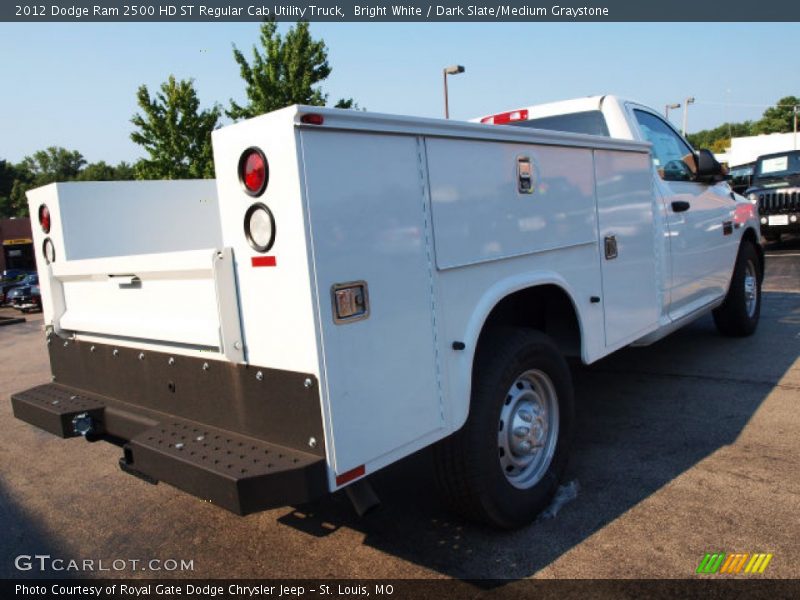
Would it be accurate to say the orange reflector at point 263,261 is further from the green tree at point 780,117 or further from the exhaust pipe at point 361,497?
the green tree at point 780,117

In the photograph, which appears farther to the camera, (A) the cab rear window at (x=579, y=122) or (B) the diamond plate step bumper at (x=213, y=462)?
(A) the cab rear window at (x=579, y=122)

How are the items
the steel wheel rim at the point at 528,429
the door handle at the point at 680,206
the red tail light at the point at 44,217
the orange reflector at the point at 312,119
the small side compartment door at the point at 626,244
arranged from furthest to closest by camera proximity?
the door handle at the point at 680,206
the small side compartment door at the point at 626,244
the red tail light at the point at 44,217
the steel wheel rim at the point at 528,429
the orange reflector at the point at 312,119

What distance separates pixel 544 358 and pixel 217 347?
Result: 5.01ft

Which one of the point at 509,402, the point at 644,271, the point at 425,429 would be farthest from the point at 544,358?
the point at 644,271

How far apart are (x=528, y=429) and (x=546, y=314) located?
2.48ft

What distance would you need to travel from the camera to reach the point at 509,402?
2.95 metres

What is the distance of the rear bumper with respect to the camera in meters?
2.07

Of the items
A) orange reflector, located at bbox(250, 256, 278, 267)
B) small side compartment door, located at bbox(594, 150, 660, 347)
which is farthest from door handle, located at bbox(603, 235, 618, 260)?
orange reflector, located at bbox(250, 256, 278, 267)

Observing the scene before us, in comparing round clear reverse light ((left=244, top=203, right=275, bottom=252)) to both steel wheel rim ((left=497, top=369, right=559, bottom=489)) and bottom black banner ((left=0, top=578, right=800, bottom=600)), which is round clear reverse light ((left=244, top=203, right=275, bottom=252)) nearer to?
A: steel wheel rim ((left=497, top=369, right=559, bottom=489))

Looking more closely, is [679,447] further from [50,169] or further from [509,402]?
[50,169]

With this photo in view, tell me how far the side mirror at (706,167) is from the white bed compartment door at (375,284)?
3373 mm

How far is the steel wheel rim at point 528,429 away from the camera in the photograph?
9.64 ft

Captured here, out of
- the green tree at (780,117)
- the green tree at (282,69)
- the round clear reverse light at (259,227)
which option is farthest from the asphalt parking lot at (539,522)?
the green tree at (780,117)

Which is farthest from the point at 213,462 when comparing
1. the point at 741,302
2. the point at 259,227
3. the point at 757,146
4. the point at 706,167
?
the point at 757,146
